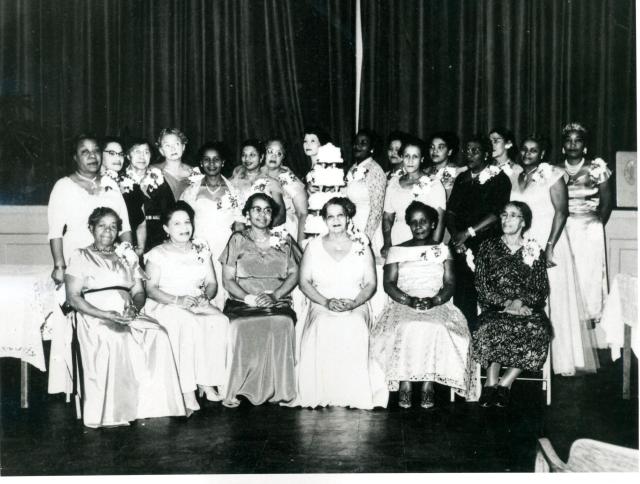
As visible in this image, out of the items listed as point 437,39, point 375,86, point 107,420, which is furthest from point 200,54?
point 107,420

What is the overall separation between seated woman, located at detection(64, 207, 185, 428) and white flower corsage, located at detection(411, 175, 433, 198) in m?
1.99

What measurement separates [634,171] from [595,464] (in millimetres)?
4649

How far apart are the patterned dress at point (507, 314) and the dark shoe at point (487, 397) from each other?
0.15 m

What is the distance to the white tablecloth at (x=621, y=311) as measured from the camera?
4.42 meters

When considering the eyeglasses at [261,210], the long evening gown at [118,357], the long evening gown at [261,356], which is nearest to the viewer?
the long evening gown at [118,357]

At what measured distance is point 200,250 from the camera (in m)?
4.86

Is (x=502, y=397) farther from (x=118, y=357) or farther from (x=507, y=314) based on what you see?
(x=118, y=357)

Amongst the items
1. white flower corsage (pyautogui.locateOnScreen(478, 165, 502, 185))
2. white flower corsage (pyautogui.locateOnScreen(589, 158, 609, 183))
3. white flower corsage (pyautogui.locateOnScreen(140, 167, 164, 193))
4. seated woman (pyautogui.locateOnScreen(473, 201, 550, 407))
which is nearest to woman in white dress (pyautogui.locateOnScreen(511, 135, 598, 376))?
white flower corsage (pyautogui.locateOnScreen(478, 165, 502, 185))

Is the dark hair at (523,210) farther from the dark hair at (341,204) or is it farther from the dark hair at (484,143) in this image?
the dark hair at (341,204)

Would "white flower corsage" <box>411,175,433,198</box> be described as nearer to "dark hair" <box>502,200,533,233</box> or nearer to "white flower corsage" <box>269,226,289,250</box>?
"dark hair" <box>502,200,533,233</box>

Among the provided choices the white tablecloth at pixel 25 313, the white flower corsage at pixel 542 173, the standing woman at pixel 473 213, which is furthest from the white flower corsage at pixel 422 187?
the white tablecloth at pixel 25 313

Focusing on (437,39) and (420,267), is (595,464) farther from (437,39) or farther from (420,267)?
(437,39)

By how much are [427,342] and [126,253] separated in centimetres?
186

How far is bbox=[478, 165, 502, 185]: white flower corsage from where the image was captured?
17.2ft
